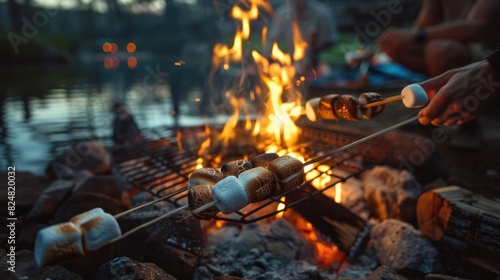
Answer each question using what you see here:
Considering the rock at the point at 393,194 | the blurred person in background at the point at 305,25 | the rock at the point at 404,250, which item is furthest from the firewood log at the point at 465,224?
the blurred person in background at the point at 305,25

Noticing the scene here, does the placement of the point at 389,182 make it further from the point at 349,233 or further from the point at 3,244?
the point at 3,244

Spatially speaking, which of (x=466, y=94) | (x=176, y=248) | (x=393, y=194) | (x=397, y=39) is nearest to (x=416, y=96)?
(x=466, y=94)

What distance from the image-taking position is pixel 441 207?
277cm

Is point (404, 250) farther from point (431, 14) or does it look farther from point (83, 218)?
point (431, 14)

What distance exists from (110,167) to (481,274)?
14.6 feet

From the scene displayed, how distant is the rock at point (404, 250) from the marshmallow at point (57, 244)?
92.2 inches

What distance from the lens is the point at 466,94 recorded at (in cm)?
248

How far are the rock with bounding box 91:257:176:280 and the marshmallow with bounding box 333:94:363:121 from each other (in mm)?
2109

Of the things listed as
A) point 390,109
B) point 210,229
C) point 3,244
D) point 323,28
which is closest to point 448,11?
point 390,109

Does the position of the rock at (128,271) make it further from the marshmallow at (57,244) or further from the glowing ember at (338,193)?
the glowing ember at (338,193)

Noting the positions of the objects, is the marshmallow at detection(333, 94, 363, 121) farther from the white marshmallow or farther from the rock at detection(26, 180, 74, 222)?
the rock at detection(26, 180, 74, 222)

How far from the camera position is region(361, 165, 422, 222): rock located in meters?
3.37

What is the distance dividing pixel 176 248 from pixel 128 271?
0.58 meters

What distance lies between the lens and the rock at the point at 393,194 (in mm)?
3369
